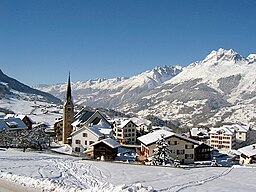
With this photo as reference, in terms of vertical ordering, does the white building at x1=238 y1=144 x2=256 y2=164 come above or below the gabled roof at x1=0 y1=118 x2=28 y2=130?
below

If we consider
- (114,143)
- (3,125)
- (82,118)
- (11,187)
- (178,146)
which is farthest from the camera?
(3,125)

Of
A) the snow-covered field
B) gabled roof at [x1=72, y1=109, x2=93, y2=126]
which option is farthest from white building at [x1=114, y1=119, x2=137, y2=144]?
the snow-covered field

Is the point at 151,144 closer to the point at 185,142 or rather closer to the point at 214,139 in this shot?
the point at 185,142

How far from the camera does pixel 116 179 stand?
21.5m

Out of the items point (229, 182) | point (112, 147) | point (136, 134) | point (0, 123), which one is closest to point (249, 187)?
point (229, 182)

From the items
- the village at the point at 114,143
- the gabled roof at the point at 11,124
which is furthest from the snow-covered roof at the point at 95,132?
the gabled roof at the point at 11,124

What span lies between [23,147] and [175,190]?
34570mm

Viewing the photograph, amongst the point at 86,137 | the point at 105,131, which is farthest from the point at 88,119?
the point at 86,137

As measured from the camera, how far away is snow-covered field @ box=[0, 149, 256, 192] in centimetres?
1758

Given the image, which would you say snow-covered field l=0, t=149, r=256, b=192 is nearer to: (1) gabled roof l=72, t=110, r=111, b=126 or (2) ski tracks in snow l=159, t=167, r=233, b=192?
(2) ski tracks in snow l=159, t=167, r=233, b=192

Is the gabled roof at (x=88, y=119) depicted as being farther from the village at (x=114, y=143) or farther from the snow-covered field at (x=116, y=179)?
the snow-covered field at (x=116, y=179)

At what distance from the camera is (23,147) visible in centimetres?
4775

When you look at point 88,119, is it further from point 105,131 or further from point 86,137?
point 86,137

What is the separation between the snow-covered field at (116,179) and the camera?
1758 cm
